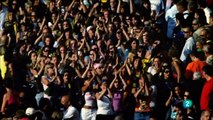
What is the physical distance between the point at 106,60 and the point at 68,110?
7.92ft

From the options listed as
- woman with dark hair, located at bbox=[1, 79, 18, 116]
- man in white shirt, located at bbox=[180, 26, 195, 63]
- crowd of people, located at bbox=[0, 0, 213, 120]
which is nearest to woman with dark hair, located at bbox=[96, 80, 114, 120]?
crowd of people, located at bbox=[0, 0, 213, 120]

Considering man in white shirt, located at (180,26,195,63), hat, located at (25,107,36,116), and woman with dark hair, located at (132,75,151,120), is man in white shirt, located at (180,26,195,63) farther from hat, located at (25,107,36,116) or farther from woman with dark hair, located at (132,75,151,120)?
hat, located at (25,107,36,116)

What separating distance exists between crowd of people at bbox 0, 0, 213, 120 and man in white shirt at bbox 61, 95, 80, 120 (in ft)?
0.07

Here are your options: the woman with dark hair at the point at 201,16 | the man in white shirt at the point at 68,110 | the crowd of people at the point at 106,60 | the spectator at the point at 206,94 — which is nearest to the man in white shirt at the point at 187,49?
the crowd of people at the point at 106,60

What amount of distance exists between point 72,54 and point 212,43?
3.46m

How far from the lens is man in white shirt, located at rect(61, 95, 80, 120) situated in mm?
26723

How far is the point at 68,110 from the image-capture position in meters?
26.8

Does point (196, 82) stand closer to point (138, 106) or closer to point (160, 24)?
point (138, 106)

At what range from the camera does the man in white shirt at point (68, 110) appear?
26.7 metres

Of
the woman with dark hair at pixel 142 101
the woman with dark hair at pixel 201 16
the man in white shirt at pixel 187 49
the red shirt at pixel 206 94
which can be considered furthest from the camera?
the woman with dark hair at pixel 201 16

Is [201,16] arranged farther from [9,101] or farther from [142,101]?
[9,101]

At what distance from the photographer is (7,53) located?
1179 inches

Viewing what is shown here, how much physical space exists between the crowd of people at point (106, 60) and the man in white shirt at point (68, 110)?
0.07 feet

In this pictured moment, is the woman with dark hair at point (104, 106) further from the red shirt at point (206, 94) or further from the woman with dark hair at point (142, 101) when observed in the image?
the red shirt at point (206, 94)
